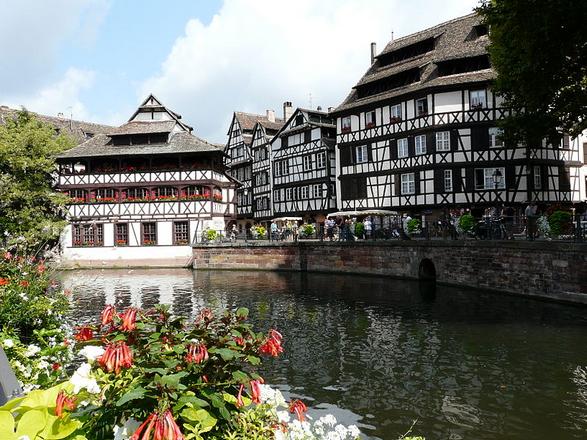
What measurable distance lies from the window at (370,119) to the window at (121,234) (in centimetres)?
2174

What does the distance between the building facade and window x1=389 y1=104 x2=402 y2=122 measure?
2307 cm

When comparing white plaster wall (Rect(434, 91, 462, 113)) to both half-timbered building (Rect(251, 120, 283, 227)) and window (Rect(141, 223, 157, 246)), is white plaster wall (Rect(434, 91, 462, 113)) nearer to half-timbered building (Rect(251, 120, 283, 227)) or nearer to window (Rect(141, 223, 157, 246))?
half-timbered building (Rect(251, 120, 283, 227))

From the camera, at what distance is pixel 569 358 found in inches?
531

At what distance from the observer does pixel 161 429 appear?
267cm

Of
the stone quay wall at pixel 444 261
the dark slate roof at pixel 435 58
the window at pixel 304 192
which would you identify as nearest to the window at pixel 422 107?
the dark slate roof at pixel 435 58

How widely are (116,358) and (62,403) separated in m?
0.51

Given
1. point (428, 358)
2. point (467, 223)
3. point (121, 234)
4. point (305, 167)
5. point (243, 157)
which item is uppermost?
point (243, 157)

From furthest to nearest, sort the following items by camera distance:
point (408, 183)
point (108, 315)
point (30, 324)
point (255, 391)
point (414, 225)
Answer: point (408, 183), point (414, 225), point (30, 324), point (108, 315), point (255, 391)

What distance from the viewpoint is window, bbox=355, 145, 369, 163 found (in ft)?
142

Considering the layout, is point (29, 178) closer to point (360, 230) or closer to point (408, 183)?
point (360, 230)

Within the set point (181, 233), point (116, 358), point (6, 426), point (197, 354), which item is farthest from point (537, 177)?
point (6, 426)

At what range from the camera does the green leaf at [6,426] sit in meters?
2.53

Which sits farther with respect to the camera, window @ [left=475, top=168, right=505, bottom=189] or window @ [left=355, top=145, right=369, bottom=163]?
window @ [left=355, top=145, right=369, bottom=163]

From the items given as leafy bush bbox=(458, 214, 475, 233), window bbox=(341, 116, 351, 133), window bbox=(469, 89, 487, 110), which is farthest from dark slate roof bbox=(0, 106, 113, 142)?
leafy bush bbox=(458, 214, 475, 233)
